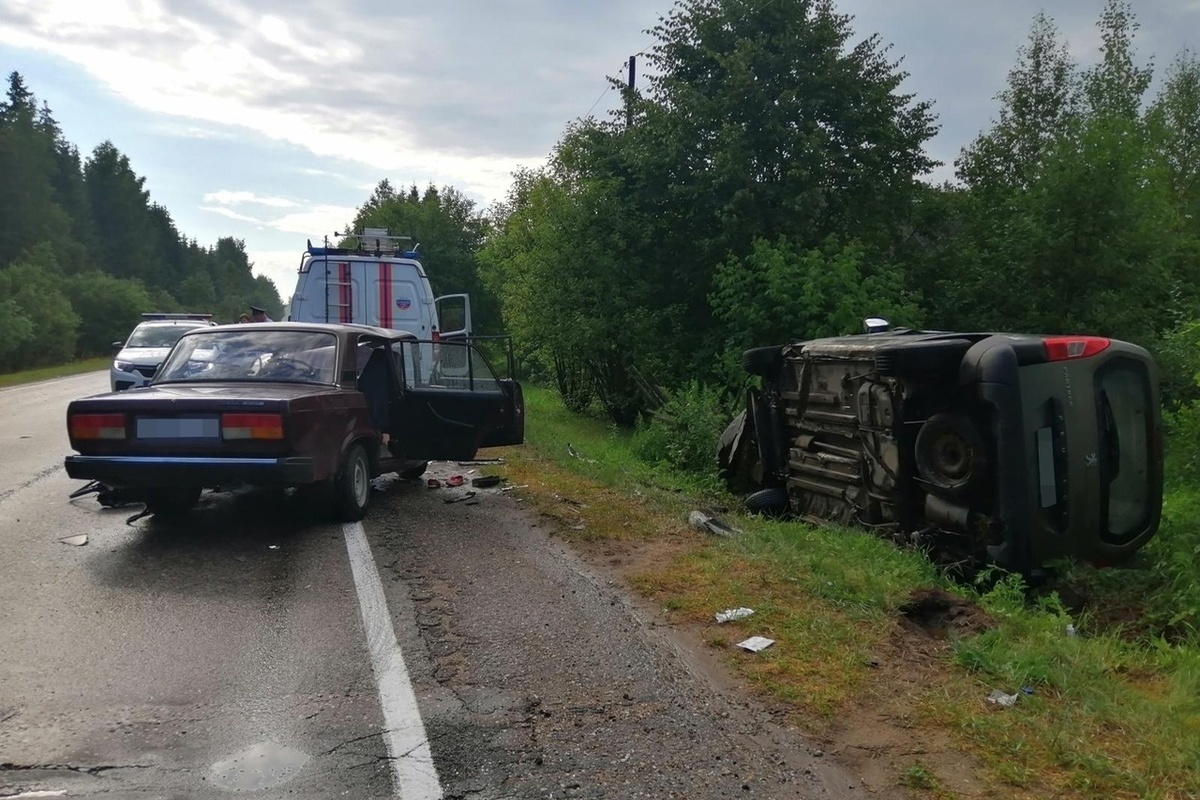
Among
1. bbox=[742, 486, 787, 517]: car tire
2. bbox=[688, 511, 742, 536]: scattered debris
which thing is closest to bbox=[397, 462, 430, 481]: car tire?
bbox=[688, 511, 742, 536]: scattered debris

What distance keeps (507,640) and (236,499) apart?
15.6ft

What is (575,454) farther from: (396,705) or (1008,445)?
(396,705)

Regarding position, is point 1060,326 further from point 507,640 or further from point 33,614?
point 33,614

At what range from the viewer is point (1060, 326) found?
667 inches

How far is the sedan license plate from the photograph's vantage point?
6.94m

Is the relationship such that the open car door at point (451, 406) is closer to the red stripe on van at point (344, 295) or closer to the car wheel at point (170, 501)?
the car wheel at point (170, 501)

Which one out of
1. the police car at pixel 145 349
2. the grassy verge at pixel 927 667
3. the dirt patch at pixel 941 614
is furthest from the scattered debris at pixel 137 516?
the police car at pixel 145 349

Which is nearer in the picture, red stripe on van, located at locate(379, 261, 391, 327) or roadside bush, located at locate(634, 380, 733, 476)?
roadside bush, located at locate(634, 380, 733, 476)

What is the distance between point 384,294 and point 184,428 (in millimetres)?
7485

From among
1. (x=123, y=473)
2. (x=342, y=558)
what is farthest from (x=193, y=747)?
(x=123, y=473)

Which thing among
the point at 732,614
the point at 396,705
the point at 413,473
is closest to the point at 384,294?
the point at 413,473

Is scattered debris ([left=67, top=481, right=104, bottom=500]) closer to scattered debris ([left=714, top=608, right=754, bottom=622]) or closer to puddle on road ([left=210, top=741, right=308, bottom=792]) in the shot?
puddle on road ([left=210, top=741, right=308, bottom=792])

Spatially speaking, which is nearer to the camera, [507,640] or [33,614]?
[507,640]

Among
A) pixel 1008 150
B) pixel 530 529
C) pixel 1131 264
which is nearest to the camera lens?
pixel 530 529
